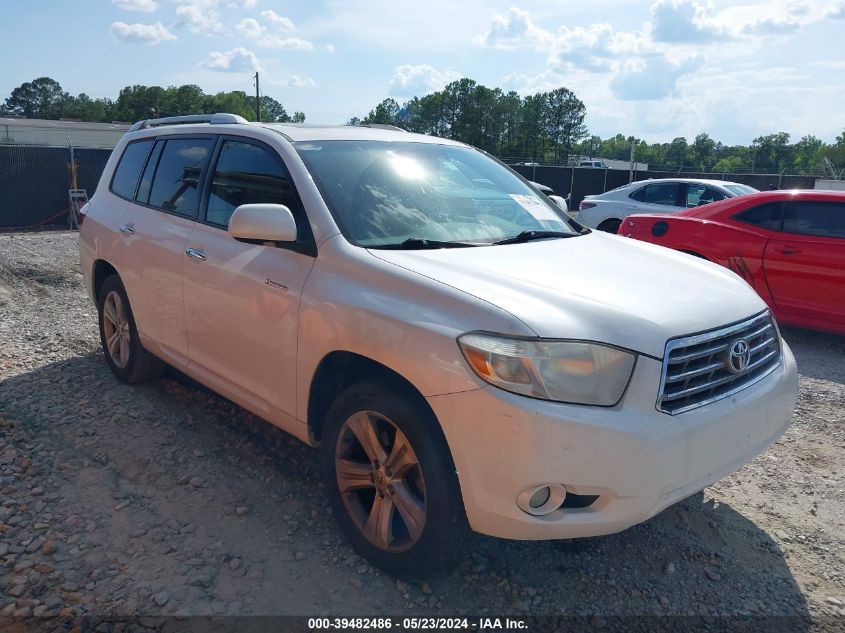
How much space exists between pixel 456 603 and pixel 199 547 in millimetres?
1192

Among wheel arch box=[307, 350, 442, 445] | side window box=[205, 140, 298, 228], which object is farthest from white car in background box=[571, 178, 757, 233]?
wheel arch box=[307, 350, 442, 445]

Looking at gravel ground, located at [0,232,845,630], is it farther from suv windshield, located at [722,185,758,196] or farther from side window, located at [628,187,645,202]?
side window, located at [628,187,645,202]

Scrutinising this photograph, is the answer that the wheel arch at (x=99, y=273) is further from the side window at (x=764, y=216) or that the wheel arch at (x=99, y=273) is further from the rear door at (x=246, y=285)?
the side window at (x=764, y=216)

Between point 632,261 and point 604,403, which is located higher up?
point 632,261

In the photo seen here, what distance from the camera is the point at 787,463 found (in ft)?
14.0

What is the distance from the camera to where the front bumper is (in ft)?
8.09

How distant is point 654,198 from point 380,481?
1096 cm

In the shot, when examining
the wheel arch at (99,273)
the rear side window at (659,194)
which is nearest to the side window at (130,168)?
the wheel arch at (99,273)

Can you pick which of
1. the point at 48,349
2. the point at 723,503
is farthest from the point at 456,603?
the point at 48,349

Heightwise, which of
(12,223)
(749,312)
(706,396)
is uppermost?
(749,312)

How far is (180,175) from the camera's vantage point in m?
4.52

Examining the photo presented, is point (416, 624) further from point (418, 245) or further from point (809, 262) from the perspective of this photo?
point (809, 262)

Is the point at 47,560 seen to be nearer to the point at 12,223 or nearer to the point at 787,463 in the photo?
the point at 787,463

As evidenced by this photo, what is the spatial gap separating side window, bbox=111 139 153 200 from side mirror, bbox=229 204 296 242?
218 centimetres
